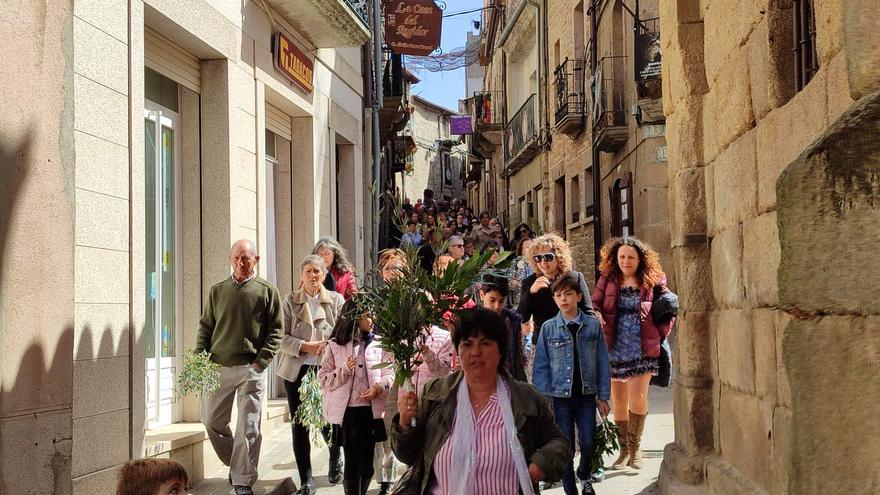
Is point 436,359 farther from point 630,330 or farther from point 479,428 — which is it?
point 479,428

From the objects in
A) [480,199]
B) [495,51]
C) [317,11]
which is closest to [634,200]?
[317,11]

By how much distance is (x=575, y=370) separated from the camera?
22.0 feet

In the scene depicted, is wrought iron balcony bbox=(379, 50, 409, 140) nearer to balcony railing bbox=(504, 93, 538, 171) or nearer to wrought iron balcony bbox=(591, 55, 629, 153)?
wrought iron balcony bbox=(591, 55, 629, 153)

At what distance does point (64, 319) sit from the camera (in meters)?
6.12

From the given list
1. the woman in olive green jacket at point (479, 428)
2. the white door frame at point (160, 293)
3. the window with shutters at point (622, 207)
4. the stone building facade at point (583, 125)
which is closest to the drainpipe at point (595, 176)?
the stone building facade at point (583, 125)

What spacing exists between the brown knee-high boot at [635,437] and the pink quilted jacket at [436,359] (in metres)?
1.98

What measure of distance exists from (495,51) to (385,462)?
29.5m

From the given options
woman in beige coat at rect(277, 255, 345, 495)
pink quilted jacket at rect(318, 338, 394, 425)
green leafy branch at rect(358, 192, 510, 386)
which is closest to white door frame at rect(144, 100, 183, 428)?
woman in beige coat at rect(277, 255, 345, 495)

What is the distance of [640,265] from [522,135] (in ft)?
69.0

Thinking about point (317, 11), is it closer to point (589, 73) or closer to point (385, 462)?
point (385, 462)

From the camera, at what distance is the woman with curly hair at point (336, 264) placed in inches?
340

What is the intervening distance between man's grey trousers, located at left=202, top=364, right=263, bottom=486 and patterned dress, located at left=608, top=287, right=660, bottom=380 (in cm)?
263

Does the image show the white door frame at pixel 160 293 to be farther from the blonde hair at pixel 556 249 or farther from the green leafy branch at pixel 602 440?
the green leafy branch at pixel 602 440

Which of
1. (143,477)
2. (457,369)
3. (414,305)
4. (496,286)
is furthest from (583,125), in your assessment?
(143,477)
